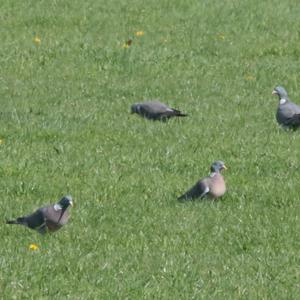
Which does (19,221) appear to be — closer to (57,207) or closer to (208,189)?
(57,207)

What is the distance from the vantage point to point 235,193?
455 inches

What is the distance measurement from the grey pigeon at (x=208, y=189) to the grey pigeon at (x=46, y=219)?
1454 mm

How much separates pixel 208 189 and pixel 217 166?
33.3 inches

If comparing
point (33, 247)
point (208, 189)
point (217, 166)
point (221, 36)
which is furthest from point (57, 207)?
point (221, 36)

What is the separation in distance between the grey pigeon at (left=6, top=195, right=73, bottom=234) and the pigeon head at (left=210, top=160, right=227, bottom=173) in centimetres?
202

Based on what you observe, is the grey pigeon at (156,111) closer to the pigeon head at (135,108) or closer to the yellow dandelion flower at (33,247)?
the pigeon head at (135,108)

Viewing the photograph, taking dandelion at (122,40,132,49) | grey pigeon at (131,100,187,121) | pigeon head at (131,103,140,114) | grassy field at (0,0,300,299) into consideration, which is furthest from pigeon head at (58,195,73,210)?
dandelion at (122,40,132,49)

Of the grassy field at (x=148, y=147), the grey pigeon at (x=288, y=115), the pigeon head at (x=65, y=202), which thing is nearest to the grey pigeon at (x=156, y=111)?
the grassy field at (x=148, y=147)

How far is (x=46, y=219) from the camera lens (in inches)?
391

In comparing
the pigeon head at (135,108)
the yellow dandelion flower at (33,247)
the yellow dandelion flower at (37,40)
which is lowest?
the yellow dandelion flower at (37,40)

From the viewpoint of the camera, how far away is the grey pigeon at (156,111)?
14.9 metres

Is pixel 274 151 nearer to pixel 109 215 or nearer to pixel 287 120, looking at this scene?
pixel 287 120

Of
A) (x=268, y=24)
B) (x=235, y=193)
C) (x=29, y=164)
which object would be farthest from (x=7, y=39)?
(x=235, y=193)

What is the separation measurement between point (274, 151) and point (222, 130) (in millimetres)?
1205
